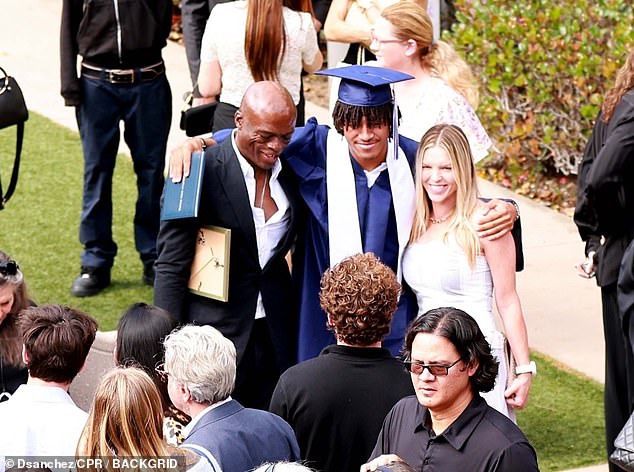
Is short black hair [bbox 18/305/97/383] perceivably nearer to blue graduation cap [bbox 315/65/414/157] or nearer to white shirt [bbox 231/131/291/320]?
white shirt [bbox 231/131/291/320]

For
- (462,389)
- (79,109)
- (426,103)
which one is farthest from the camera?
(79,109)

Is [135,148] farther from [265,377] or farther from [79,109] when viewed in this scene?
[265,377]

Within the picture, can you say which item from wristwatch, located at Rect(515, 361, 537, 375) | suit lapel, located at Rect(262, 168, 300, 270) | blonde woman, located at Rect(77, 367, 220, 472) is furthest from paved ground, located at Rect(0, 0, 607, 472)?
blonde woman, located at Rect(77, 367, 220, 472)

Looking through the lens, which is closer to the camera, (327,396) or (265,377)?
(327,396)

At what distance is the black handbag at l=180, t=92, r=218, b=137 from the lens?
7.32 meters

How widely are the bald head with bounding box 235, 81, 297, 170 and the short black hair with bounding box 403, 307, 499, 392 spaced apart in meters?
1.39

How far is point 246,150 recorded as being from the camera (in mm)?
5430

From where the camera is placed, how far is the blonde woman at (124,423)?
142 inches

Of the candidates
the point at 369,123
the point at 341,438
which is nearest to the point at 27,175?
the point at 369,123

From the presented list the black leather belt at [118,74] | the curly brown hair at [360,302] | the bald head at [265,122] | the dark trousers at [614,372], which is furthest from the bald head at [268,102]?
the black leather belt at [118,74]

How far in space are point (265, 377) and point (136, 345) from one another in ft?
3.51

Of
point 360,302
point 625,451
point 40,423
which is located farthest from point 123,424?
point 625,451

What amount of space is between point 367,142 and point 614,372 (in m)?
1.55

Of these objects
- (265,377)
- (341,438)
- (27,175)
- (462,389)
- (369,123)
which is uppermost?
(369,123)
